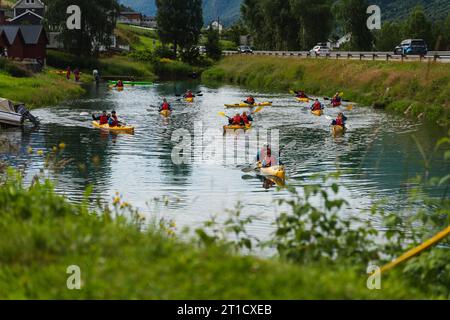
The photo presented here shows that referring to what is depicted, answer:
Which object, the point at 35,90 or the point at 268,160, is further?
the point at 35,90

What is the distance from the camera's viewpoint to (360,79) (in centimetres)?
5638

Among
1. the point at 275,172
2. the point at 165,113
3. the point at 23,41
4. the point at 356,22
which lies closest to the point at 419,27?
the point at 356,22

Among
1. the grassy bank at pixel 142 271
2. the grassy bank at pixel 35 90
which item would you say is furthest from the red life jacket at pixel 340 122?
the grassy bank at pixel 142 271

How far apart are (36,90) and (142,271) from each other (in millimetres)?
43387

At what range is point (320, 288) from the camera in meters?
7.36

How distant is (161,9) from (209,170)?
7563cm

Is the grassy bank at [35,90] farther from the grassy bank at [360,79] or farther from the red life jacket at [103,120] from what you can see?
the grassy bank at [360,79]

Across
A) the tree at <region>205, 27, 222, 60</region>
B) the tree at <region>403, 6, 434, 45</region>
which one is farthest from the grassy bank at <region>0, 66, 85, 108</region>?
the tree at <region>403, 6, 434, 45</region>

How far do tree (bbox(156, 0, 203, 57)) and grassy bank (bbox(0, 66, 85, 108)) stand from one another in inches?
1553

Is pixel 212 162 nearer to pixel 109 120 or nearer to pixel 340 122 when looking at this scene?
pixel 109 120

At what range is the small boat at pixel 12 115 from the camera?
3597cm
